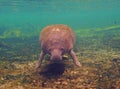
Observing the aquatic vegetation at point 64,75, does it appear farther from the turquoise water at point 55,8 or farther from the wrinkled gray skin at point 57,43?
the turquoise water at point 55,8

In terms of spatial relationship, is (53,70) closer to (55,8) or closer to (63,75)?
(63,75)

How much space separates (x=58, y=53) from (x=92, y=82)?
1.62 metres

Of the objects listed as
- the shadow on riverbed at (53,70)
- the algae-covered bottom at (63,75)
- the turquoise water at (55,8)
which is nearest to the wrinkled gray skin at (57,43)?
the shadow on riverbed at (53,70)

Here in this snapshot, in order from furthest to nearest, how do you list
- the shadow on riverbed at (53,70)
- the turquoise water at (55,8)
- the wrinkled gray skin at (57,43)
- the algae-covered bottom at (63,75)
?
the turquoise water at (55,8)
the shadow on riverbed at (53,70)
the wrinkled gray skin at (57,43)
the algae-covered bottom at (63,75)

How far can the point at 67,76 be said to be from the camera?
8.60 meters

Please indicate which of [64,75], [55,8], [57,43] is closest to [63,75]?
[64,75]

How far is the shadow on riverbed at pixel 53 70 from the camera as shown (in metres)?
8.79

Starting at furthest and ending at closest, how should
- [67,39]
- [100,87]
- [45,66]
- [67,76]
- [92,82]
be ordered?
[45,66], [67,39], [67,76], [92,82], [100,87]

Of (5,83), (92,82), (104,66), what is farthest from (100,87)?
(5,83)

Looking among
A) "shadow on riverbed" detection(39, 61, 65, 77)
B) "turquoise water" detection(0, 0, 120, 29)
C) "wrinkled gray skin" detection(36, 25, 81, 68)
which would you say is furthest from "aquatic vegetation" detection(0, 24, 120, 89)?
"turquoise water" detection(0, 0, 120, 29)

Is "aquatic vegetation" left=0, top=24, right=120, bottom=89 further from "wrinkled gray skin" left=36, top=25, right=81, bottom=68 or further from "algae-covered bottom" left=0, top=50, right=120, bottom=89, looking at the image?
"wrinkled gray skin" left=36, top=25, right=81, bottom=68

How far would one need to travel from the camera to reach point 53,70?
30.2ft

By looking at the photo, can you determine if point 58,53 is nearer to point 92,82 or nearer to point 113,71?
point 92,82

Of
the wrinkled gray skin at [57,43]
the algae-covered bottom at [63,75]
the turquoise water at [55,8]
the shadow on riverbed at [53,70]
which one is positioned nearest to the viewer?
the algae-covered bottom at [63,75]
